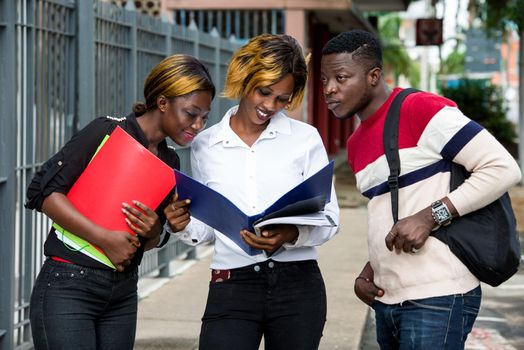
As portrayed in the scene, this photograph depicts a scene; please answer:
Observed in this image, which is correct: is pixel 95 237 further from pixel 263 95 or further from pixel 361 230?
pixel 361 230

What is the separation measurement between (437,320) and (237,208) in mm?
803

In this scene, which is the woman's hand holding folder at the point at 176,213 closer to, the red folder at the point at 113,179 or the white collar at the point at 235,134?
the red folder at the point at 113,179

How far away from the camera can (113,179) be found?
3.65m

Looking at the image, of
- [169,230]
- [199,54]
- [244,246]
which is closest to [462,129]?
[244,246]

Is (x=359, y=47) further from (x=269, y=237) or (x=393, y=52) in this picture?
(x=393, y=52)

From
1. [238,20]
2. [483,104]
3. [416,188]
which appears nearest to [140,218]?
[416,188]

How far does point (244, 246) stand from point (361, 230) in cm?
989

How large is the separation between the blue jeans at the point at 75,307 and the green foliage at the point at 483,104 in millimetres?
23091

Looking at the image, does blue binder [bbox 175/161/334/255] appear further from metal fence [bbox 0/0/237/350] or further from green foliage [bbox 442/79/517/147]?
green foliage [bbox 442/79/517/147]

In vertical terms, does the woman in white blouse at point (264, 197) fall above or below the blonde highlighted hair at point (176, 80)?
below

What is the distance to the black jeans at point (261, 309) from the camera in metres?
3.84

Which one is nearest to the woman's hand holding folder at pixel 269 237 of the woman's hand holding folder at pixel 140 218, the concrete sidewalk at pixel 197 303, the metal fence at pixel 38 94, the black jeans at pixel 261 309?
the black jeans at pixel 261 309

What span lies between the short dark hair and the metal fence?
256 centimetres

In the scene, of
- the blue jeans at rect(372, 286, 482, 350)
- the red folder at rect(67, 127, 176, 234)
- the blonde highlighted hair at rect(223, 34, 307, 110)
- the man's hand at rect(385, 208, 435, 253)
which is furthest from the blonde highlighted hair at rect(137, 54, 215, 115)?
the blue jeans at rect(372, 286, 482, 350)
